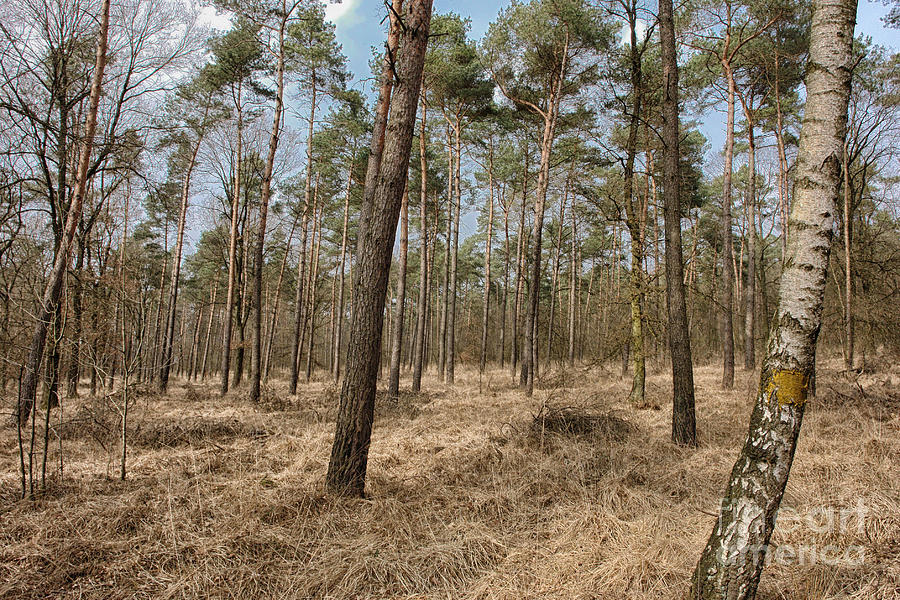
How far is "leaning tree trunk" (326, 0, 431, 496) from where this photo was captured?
3.78 m

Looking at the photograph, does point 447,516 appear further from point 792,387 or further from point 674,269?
point 674,269

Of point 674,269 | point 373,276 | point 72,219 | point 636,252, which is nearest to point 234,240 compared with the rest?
point 72,219

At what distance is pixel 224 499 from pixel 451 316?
36.2 feet

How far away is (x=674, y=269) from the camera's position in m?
5.80

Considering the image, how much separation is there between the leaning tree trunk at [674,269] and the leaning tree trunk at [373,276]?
4045mm

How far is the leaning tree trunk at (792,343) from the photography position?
186 centimetres

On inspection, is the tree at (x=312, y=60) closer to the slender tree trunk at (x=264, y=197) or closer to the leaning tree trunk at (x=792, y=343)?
the slender tree trunk at (x=264, y=197)

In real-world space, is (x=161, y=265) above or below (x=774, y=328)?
above

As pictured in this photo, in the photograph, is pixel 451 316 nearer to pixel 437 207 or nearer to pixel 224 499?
pixel 437 207

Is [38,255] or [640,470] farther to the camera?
[38,255]

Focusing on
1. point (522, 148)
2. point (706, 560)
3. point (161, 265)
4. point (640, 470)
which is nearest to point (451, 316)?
point (522, 148)

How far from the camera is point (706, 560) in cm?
200

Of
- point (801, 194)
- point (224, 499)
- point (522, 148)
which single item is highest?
point (522, 148)

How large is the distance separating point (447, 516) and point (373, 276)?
7.59ft
